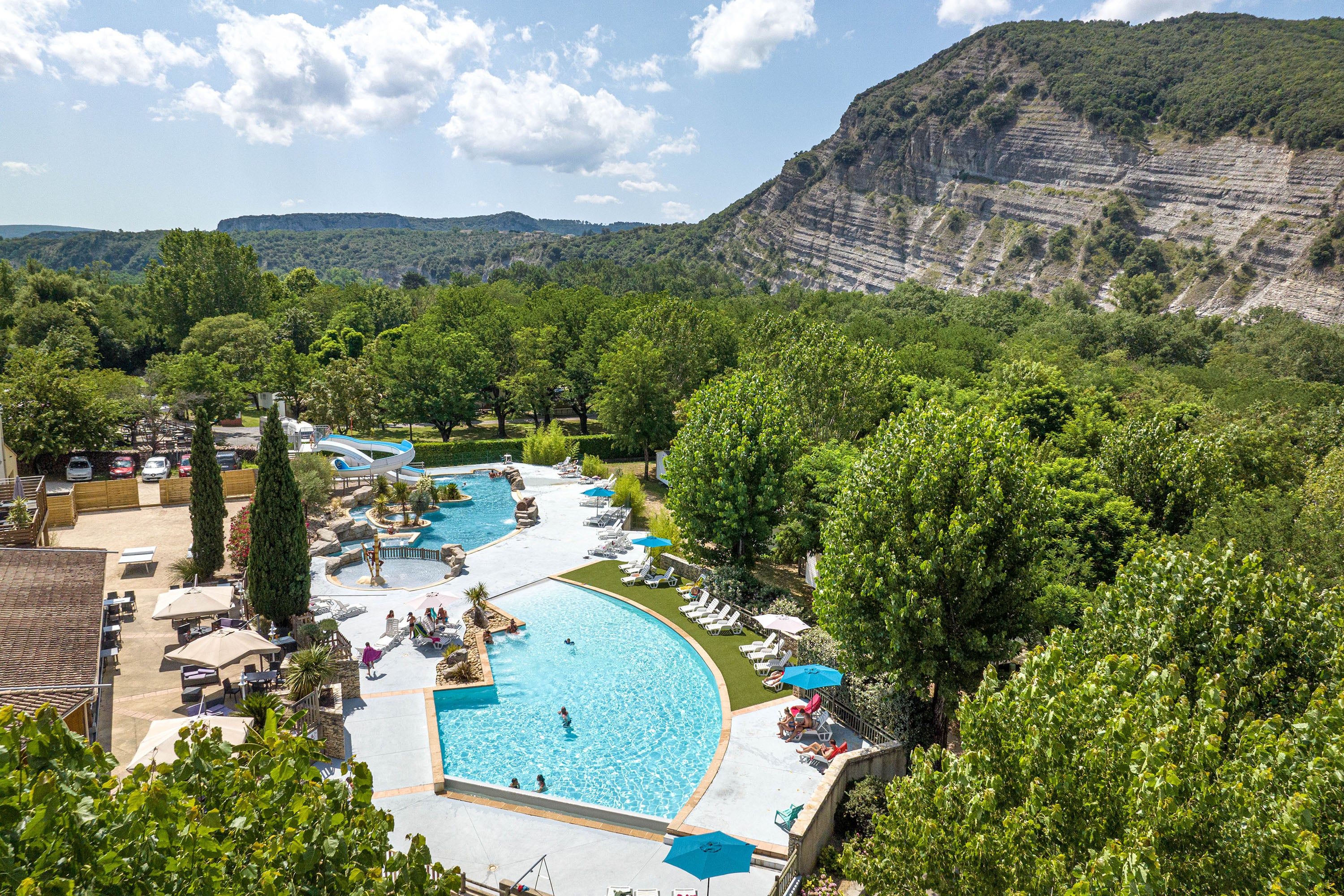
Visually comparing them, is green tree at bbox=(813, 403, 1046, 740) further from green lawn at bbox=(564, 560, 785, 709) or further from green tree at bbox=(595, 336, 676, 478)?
green tree at bbox=(595, 336, 676, 478)

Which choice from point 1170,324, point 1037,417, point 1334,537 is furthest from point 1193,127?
point 1334,537

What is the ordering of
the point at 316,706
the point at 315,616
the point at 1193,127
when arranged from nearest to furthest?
the point at 316,706, the point at 315,616, the point at 1193,127

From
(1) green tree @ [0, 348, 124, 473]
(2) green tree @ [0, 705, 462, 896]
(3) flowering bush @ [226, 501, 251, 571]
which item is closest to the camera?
(2) green tree @ [0, 705, 462, 896]

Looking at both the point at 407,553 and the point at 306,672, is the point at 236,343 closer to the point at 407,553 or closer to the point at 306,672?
the point at 407,553

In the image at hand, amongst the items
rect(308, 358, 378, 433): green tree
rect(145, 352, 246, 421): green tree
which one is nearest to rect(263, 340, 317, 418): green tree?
rect(145, 352, 246, 421): green tree

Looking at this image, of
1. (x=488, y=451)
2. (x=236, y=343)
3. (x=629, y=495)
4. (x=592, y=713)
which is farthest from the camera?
(x=236, y=343)

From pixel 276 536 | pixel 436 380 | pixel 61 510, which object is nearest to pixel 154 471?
pixel 61 510

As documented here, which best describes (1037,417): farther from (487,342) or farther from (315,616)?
(487,342)
